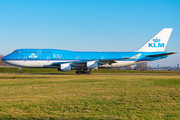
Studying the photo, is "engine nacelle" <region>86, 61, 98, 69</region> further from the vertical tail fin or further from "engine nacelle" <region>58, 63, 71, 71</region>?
the vertical tail fin

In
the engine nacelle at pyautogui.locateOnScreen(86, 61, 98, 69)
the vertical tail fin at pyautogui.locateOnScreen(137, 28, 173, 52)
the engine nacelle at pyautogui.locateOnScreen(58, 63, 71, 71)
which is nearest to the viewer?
the engine nacelle at pyautogui.locateOnScreen(58, 63, 71, 71)

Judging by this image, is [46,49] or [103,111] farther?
[46,49]

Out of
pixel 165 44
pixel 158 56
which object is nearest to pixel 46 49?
pixel 158 56

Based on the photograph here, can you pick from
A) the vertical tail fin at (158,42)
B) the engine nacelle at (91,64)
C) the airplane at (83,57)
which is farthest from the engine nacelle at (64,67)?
the vertical tail fin at (158,42)

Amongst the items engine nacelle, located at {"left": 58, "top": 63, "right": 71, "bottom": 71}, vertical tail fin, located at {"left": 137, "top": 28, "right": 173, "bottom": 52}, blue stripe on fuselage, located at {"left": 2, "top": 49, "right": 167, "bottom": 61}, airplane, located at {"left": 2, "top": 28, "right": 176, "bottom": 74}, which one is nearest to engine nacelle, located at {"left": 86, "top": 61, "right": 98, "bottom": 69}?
airplane, located at {"left": 2, "top": 28, "right": 176, "bottom": 74}

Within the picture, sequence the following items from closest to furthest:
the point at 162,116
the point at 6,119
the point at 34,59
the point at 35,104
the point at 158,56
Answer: the point at 6,119, the point at 162,116, the point at 35,104, the point at 34,59, the point at 158,56

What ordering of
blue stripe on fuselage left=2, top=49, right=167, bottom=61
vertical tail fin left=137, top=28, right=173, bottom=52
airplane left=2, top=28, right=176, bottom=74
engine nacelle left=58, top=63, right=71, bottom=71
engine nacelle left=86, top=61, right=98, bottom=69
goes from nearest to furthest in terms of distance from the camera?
engine nacelle left=58, top=63, right=71, bottom=71 < engine nacelle left=86, top=61, right=98, bottom=69 < airplane left=2, top=28, right=176, bottom=74 < blue stripe on fuselage left=2, top=49, right=167, bottom=61 < vertical tail fin left=137, top=28, right=173, bottom=52

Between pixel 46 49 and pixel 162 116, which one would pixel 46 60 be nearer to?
pixel 46 49

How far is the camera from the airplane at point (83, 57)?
97.7 ft

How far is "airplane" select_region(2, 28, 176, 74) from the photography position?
97.7 feet

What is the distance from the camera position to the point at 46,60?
29953 millimetres

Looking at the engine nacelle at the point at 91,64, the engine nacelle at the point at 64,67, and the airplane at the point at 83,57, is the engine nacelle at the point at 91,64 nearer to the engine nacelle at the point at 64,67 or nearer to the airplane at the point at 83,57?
the airplane at the point at 83,57

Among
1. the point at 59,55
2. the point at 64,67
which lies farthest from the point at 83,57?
the point at 64,67

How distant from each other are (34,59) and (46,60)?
2086 mm
